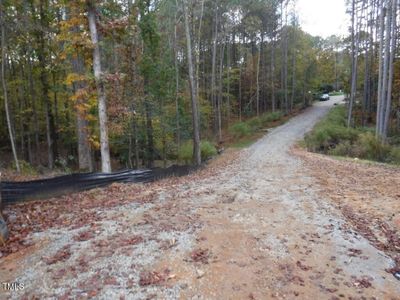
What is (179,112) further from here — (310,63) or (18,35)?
(310,63)

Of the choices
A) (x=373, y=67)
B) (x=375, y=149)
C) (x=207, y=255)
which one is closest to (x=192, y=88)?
(x=375, y=149)

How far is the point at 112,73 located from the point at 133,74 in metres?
2.22

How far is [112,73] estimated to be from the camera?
11.3m

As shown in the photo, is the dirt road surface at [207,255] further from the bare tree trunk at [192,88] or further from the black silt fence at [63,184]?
the bare tree trunk at [192,88]

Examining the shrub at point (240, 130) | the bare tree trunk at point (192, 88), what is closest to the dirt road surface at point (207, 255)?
the bare tree trunk at point (192, 88)

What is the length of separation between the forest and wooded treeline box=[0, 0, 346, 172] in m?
0.05

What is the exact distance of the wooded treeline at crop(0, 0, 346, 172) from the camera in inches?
349

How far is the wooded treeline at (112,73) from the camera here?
8.88 meters

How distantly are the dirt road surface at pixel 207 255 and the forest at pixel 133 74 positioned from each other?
4.35 meters

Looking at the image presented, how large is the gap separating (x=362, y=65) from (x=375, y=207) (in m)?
27.4

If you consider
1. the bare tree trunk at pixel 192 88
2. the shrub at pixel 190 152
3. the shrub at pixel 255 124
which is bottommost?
the shrub at pixel 190 152

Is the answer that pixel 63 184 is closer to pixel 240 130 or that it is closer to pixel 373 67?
pixel 240 130

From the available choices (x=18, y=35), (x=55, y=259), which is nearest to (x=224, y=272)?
(x=55, y=259)

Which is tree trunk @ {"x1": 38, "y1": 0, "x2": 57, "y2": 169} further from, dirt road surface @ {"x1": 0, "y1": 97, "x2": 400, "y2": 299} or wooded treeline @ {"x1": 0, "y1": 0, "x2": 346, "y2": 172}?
dirt road surface @ {"x1": 0, "y1": 97, "x2": 400, "y2": 299}
